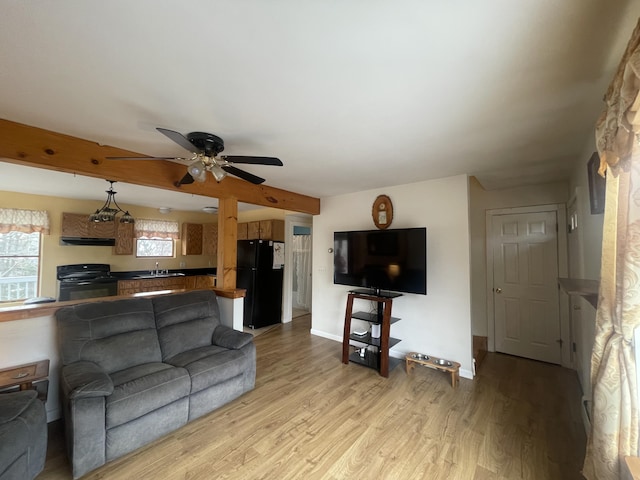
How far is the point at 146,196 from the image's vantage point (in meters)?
4.64

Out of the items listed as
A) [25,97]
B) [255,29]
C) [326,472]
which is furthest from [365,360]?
[25,97]

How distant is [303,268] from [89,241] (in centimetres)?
424

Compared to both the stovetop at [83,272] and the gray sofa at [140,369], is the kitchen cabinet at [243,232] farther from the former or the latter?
the gray sofa at [140,369]

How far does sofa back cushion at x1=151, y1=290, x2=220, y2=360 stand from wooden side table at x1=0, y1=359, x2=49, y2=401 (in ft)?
2.55

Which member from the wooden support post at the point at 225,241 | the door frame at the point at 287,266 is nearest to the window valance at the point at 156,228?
the door frame at the point at 287,266

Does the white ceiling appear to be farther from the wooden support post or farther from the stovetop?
the stovetop

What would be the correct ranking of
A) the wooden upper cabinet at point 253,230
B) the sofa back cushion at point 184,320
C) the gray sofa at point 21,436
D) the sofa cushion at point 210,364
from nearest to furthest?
the gray sofa at point 21,436
the sofa cushion at point 210,364
the sofa back cushion at point 184,320
the wooden upper cabinet at point 253,230

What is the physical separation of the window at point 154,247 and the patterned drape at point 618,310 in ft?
22.3

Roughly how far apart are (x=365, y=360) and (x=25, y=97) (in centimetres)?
382

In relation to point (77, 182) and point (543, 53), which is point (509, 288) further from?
point (77, 182)

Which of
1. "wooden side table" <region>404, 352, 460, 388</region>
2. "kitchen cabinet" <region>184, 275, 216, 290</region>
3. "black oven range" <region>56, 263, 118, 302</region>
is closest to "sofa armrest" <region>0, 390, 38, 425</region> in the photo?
"wooden side table" <region>404, 352, 460, 388</region>

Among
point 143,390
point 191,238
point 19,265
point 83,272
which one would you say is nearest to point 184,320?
point 143,390

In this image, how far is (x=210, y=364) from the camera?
2301 mm

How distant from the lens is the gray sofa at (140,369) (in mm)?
1704
